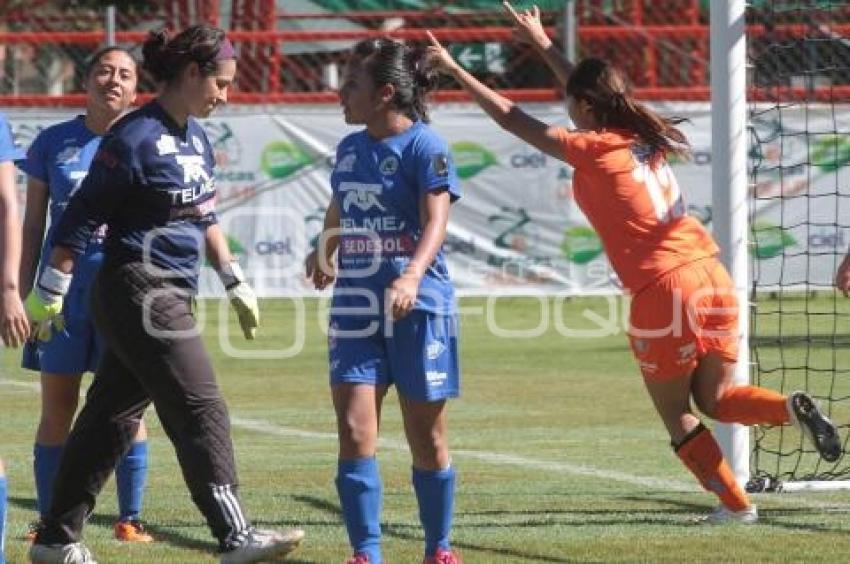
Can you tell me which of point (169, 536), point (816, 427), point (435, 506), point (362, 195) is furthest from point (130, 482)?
point (816, 427)

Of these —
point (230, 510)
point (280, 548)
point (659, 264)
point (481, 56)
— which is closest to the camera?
point (280, 548)

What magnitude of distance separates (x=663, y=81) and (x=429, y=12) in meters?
3.05

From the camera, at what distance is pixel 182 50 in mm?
7133

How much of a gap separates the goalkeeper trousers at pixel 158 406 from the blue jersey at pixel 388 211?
65cm

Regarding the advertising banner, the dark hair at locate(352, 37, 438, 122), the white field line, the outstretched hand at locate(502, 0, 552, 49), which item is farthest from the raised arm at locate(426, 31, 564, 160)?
the advertising banner

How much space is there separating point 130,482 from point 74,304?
799mm

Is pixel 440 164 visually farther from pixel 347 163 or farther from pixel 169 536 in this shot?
pixel 169 536

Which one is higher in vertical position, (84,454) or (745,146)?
(745,146)

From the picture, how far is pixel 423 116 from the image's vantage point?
7.59m

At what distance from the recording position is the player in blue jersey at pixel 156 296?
701 centimetres

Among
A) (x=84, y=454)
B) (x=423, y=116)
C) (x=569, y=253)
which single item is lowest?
(x=569, y=253)

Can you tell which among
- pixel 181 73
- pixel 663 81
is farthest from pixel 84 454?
pixel 663 81

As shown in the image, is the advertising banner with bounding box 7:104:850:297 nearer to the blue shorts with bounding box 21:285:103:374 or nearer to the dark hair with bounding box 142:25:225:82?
the blue shorts with bounding box 21:285:103:374

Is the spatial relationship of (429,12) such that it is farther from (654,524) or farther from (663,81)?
(654,524)
